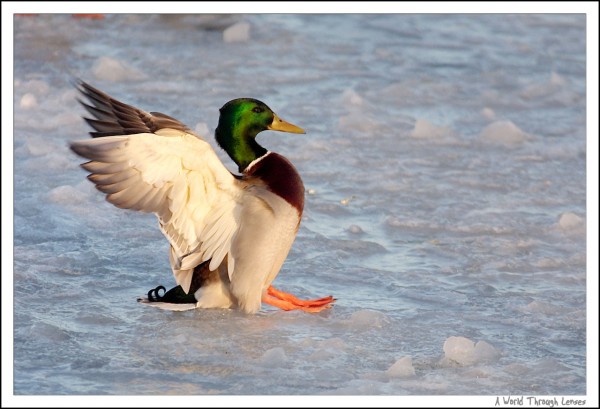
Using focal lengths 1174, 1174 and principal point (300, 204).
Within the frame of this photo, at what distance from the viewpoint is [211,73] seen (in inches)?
296

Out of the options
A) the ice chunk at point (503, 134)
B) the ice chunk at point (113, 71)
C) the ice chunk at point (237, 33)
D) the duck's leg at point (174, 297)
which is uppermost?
the ice chunk at point (237, 33)

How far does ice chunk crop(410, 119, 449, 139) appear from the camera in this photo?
6.83 metres

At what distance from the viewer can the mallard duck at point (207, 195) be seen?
14.6 feet

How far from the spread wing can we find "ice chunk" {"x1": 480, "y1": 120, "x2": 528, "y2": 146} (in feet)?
8.25

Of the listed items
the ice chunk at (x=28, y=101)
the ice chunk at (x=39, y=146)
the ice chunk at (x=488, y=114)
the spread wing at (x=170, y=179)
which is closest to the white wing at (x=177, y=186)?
the spread wing at (x=170, y=179)

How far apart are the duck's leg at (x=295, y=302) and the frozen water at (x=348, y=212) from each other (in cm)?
5

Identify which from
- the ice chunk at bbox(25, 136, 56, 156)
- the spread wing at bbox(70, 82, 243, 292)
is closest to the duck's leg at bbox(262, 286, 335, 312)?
the spread wing at bbox(70, 82, 243, 292)

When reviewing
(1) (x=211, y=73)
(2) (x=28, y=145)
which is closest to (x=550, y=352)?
(2) (x=28, y=145)

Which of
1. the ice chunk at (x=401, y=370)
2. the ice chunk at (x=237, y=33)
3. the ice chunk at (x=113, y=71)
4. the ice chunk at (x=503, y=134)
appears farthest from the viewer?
the ice chunk at (x=237, y=33)

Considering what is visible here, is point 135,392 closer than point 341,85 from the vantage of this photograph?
Yes

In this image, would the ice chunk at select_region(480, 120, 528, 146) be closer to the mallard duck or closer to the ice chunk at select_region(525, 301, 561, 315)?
the ice chunk at select_region(525, 301, 561, 315)

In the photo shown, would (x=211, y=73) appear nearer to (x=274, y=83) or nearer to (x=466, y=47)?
(x=274, y=83)

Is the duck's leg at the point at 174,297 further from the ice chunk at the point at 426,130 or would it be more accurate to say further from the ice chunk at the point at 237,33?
the ice chunk at the point at 237,33

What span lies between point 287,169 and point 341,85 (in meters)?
2.73
